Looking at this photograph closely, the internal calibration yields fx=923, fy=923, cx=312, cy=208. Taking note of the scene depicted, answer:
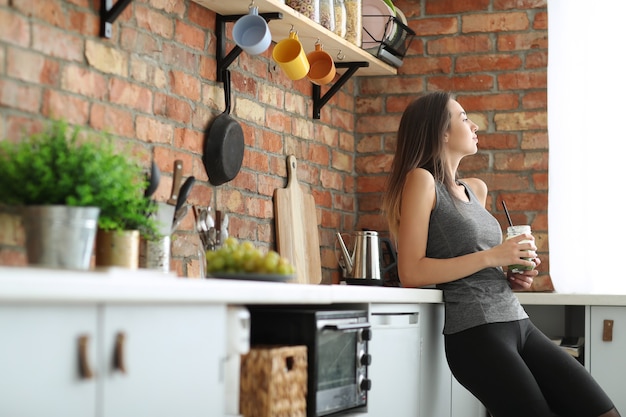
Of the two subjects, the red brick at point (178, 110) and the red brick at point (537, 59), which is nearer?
the red brick at point (178, 110)

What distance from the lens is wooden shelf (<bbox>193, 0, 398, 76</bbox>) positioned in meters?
2.97

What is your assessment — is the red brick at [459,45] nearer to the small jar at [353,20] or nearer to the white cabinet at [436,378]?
the small jar at [353,20]

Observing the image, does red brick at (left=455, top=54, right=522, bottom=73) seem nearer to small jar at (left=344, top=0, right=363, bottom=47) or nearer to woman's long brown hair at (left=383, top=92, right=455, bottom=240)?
small jar at (left=344, top=0, right=363, bottom=47)

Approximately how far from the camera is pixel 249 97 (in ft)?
10.8

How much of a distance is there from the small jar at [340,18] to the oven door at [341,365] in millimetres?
1374

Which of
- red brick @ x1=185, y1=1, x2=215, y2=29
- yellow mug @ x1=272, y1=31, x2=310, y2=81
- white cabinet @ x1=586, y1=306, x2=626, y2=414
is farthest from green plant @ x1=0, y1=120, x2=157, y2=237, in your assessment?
white cabinet @ x1=586, y1=306, x2=626, y2=414

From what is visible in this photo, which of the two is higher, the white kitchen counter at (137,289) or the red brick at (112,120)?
the red brick at (112,120)

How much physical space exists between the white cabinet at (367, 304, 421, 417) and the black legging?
0.15m

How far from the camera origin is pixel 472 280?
314cm

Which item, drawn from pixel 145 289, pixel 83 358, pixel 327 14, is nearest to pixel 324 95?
pixel 327 14

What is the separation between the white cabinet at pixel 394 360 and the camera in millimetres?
2781

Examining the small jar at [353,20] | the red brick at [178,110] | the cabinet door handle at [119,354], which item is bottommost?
the cabinet door handle at [119,354]

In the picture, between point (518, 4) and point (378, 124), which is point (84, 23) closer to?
point (378, 124)

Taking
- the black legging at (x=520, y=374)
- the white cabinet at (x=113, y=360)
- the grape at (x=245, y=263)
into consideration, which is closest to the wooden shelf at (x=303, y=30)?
the grape at (x=245, y=263)
